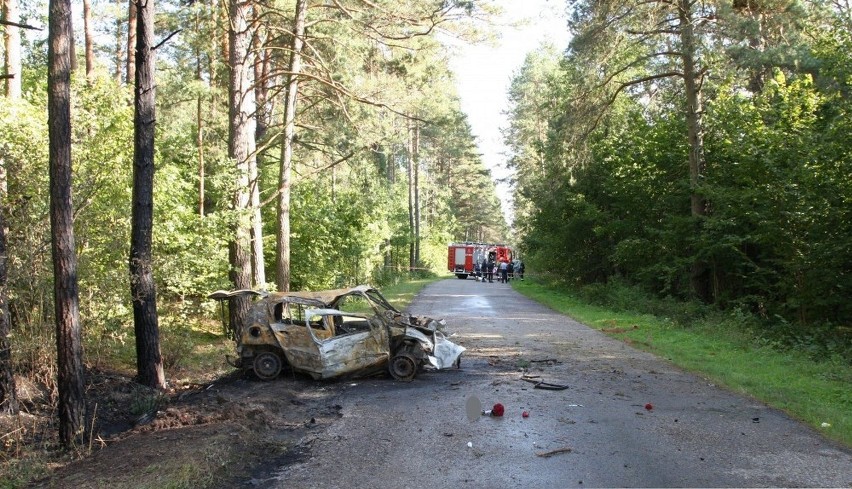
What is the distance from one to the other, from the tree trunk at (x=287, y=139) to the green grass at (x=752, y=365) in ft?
29.0

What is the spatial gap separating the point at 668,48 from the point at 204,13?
13513 mm

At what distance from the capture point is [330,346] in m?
10.4

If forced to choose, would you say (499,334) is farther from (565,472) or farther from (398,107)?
(565,472)

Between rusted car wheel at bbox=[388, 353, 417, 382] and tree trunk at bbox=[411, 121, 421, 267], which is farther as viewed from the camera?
tree trunk at bbox=[411, 121, 421, 267]

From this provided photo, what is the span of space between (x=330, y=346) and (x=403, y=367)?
3.97 feet

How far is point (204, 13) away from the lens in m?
15.2

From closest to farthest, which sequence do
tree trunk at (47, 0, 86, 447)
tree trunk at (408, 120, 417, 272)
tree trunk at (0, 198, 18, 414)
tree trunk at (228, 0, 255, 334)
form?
tree trunk at (47, 0, 86, 447), tree trunk at (0, 198, 18, 414), tree trunk at (228, 0, 255, 334), tree trunk at (408, 120, 417, 272)

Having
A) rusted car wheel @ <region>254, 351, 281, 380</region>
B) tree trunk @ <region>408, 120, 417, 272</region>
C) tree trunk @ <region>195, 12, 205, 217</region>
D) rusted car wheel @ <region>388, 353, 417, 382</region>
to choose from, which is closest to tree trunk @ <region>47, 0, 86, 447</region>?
rusted car wheel @ <region>254, 351, 281, 380</region>

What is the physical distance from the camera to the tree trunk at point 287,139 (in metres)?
16.6

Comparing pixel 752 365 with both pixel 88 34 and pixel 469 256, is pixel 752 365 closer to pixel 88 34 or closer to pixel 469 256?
pixel 88 34

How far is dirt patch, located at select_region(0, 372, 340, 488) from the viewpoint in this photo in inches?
237

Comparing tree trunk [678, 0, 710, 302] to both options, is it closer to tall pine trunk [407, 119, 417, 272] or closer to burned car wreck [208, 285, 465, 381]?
burned car wreck [208, 285, 465, 381]

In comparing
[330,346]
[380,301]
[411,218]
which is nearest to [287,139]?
[380,301]

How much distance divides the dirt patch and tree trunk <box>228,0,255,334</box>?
459 centimetres
